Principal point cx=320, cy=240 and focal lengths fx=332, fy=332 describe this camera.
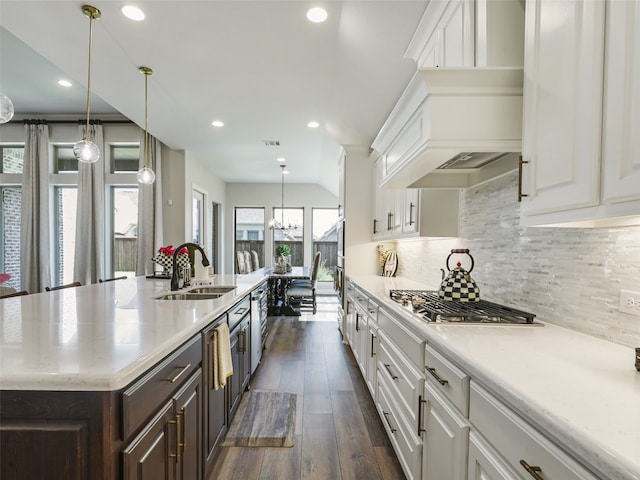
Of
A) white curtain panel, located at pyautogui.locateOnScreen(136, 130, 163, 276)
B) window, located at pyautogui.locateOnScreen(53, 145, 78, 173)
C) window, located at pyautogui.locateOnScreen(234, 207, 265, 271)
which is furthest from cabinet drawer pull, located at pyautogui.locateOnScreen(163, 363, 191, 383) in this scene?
window, located at pyautogui.locateOnScreen(234, 207, 265, 271)

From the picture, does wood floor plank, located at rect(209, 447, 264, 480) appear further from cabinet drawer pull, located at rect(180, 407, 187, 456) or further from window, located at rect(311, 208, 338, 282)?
window, located at rect(311, 208, 338, 282)

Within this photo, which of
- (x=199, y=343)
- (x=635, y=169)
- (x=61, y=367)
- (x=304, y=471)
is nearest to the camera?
(x=635, y=169)

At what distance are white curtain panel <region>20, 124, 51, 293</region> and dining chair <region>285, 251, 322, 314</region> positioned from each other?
158 inches

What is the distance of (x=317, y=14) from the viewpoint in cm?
230

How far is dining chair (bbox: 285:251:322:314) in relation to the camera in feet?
18.9

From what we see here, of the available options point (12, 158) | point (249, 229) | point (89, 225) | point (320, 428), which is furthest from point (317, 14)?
point (249, 229)

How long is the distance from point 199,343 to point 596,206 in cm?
158

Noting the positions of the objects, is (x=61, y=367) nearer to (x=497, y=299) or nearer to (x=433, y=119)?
(x=433, y=119)

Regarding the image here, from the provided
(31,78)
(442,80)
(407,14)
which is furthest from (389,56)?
(31,78)

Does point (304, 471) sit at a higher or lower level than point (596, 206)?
lower

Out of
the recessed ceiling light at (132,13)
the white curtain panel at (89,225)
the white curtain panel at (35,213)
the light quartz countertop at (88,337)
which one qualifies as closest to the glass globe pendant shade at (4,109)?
the recessed ceiling light at (132,13)

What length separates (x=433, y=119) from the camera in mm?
1405

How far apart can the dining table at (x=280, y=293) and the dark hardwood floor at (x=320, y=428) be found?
5.93ft

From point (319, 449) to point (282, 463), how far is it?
0.84 feet
